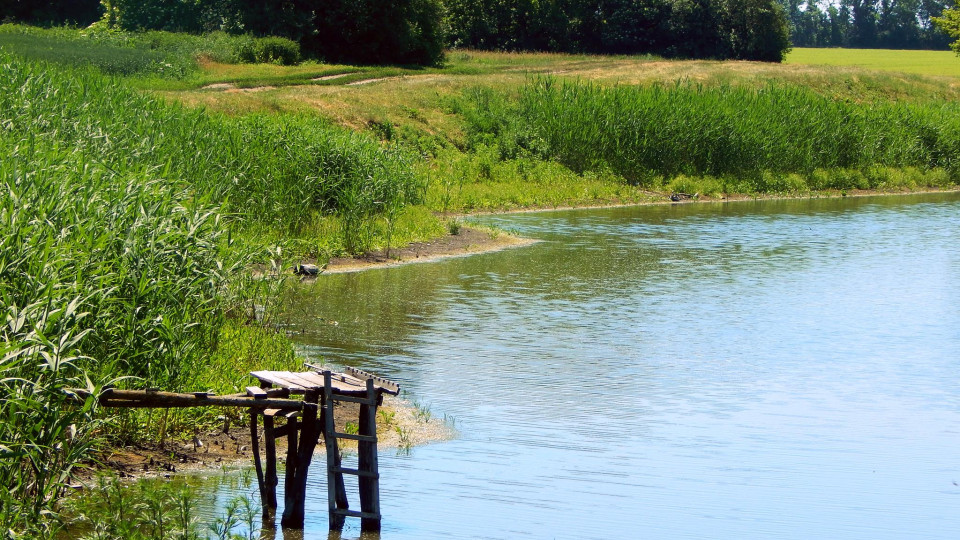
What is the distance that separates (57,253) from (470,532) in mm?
3546

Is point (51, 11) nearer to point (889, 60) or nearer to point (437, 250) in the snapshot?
point (889, 60)

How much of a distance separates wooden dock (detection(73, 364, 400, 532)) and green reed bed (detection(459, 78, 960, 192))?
974 inches

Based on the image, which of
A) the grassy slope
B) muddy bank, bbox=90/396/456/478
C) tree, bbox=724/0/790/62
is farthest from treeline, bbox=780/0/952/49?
muddy bank, bbox=90/396/456/478

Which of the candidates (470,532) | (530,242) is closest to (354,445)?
(470,532)

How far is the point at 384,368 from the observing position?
1284 cm

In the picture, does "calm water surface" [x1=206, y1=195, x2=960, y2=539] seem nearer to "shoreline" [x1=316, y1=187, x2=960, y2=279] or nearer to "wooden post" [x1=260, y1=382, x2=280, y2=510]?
"wooden post" [x1=260, y1=382, x2=280, y2=510]

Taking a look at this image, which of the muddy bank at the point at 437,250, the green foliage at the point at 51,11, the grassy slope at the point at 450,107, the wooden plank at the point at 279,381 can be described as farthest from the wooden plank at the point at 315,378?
the green foliage at the point at 51,11

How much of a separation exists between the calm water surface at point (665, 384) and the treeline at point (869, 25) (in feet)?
340

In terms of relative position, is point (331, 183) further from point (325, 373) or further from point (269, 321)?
point (325, 373)

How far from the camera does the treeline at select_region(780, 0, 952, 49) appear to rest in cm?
11944

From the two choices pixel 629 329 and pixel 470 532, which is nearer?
pixel 470 532

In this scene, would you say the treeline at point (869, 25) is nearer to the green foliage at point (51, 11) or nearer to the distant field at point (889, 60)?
the distant field at point (889, 60)

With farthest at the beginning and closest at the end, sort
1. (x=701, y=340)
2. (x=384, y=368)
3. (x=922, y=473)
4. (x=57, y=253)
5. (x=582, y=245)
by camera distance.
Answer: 1. (x=582, y=245)
2. (x=701, y=340)
3. (x=384, y=368)
4. (x=922, y=473)
5. (x=57, y=253)

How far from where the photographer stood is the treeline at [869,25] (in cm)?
11944
